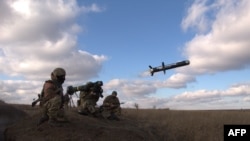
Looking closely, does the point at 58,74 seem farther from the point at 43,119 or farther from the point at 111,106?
the point at 111,106

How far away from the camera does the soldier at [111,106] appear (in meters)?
18.1

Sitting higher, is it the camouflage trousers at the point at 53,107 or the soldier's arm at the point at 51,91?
the soldier's arm at the point at 51,91

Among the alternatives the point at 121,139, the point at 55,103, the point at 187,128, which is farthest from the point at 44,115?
the point at 187,128

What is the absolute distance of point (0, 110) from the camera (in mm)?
A: 18188

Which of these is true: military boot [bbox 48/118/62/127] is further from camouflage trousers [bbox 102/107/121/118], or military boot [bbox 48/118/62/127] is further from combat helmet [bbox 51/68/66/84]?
camouflage trousers [bbox 102/107/121/118]

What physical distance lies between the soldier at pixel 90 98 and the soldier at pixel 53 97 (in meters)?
3.98

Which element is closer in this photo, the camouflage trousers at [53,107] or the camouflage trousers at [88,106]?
the camouflage trousers at [53,107]

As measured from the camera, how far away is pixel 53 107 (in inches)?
465

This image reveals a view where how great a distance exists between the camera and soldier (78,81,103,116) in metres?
16.6

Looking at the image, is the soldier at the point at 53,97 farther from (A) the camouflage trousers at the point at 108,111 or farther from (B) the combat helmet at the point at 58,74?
(A) the camouflage trousers at the point at 108,111

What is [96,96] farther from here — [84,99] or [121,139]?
[121,139]

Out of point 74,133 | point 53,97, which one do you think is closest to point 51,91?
point 53,97

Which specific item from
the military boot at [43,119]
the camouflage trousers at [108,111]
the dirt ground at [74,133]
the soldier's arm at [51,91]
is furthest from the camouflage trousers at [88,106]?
the soldier's arm at [51,91]

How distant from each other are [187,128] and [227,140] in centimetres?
741
